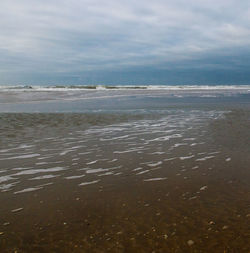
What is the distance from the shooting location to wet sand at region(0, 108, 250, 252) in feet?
14.7

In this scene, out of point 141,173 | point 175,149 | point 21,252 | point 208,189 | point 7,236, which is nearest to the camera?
point 21,252

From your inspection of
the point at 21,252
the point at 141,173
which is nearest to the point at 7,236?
the point at 21,252

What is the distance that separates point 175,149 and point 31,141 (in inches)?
232

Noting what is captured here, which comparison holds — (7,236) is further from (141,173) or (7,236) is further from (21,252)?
(141,173)

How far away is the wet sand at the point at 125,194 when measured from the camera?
4488 mm

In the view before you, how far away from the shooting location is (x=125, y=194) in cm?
624

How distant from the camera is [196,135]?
500 inches

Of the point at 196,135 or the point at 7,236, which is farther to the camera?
the point at 196,135

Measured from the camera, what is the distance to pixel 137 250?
4.23m

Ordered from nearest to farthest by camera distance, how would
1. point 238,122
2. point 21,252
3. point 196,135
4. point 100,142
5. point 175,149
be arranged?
point 21,252, point 175,149, point 100,142, point 196,135, point 238,122

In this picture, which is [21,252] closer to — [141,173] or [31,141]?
[141,173]

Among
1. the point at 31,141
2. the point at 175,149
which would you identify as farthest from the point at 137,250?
the point at 31,141

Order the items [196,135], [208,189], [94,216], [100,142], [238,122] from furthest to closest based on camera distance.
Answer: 1. [238,122]
2. [196,135]
3. [100,142]
4. [208,189]
5. [94,216]

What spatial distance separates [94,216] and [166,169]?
315 centimetres
